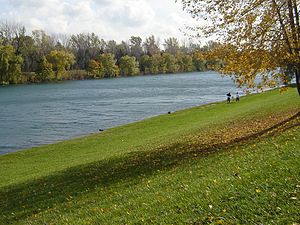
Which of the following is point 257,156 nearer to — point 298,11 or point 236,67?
point 236,67

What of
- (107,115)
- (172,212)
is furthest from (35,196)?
(107,115)

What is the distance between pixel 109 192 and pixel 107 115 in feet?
126

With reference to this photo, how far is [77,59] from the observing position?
168 metres

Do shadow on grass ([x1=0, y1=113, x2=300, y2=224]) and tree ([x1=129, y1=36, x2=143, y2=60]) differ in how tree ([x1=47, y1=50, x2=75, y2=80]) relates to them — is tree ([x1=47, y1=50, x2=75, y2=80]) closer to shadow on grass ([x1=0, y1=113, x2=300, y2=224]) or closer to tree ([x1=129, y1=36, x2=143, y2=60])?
tree ([x1=129, y1=36, x2=143, y2=60])

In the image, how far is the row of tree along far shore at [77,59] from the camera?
5085 inches

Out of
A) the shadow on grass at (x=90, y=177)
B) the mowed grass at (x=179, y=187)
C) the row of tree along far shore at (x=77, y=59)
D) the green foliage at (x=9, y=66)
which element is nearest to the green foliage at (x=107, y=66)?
the row of tree along far shore at (x=77, y=59)

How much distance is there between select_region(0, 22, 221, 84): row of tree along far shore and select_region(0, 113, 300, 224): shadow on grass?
102635mm

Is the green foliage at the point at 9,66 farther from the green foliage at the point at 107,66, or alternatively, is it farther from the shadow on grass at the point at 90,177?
the shadow on grass at the point at 90,177

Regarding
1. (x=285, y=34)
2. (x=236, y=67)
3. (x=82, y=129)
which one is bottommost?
(x=82, y=129)

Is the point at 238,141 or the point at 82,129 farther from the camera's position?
the point at 82,129

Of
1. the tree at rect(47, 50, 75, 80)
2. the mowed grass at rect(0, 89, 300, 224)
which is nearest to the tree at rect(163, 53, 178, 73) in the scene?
the tree at rect(47, 50, 75, 80)

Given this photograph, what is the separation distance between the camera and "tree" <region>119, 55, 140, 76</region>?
162000 mm

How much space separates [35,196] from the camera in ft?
45.9

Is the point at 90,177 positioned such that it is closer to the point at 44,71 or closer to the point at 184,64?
the point at 44,71
